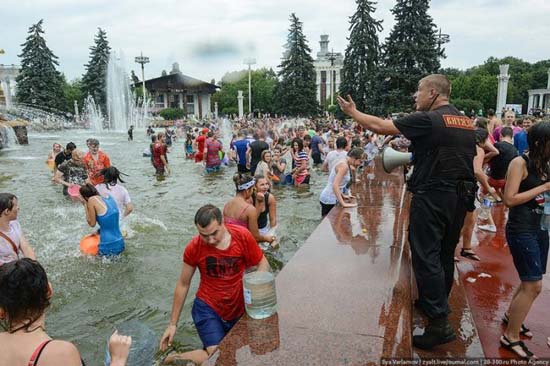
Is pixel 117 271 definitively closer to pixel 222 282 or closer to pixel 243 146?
pixel 222 282

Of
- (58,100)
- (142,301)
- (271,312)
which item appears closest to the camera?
(271,312)

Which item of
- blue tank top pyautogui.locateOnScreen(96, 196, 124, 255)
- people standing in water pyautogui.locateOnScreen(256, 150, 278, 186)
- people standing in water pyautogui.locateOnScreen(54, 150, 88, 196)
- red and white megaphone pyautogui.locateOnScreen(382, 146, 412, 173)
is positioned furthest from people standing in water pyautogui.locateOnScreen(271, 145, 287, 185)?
red and white megaphone pyautogui.locateOnScreen(382, 146, 412, 173)

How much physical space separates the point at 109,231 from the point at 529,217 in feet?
17.5

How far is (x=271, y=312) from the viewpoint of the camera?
3.13m

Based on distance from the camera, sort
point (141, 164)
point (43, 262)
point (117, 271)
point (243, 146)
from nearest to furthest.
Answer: point (117, 271), point (43, 262), point (243, 146), point (141, 164)

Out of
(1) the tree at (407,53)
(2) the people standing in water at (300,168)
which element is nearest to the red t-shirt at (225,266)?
(2) the people standing in water at (300,168)

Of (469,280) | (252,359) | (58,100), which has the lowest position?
(469,280)

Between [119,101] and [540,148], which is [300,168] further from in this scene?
[119,101]

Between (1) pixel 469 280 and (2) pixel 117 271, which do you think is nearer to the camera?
(1) pixel 469 280

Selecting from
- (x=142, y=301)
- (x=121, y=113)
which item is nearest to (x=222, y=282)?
(x=142, y=301)

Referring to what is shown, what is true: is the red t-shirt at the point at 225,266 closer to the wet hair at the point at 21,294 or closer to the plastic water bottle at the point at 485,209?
the wet hair at the point at 21,294

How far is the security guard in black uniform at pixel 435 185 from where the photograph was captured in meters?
2.83

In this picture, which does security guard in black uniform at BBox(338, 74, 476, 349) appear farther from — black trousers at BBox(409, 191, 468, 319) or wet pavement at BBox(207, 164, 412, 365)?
wet pavement at BBox(207, 164, 412, 365)

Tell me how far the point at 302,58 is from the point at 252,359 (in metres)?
50.2
